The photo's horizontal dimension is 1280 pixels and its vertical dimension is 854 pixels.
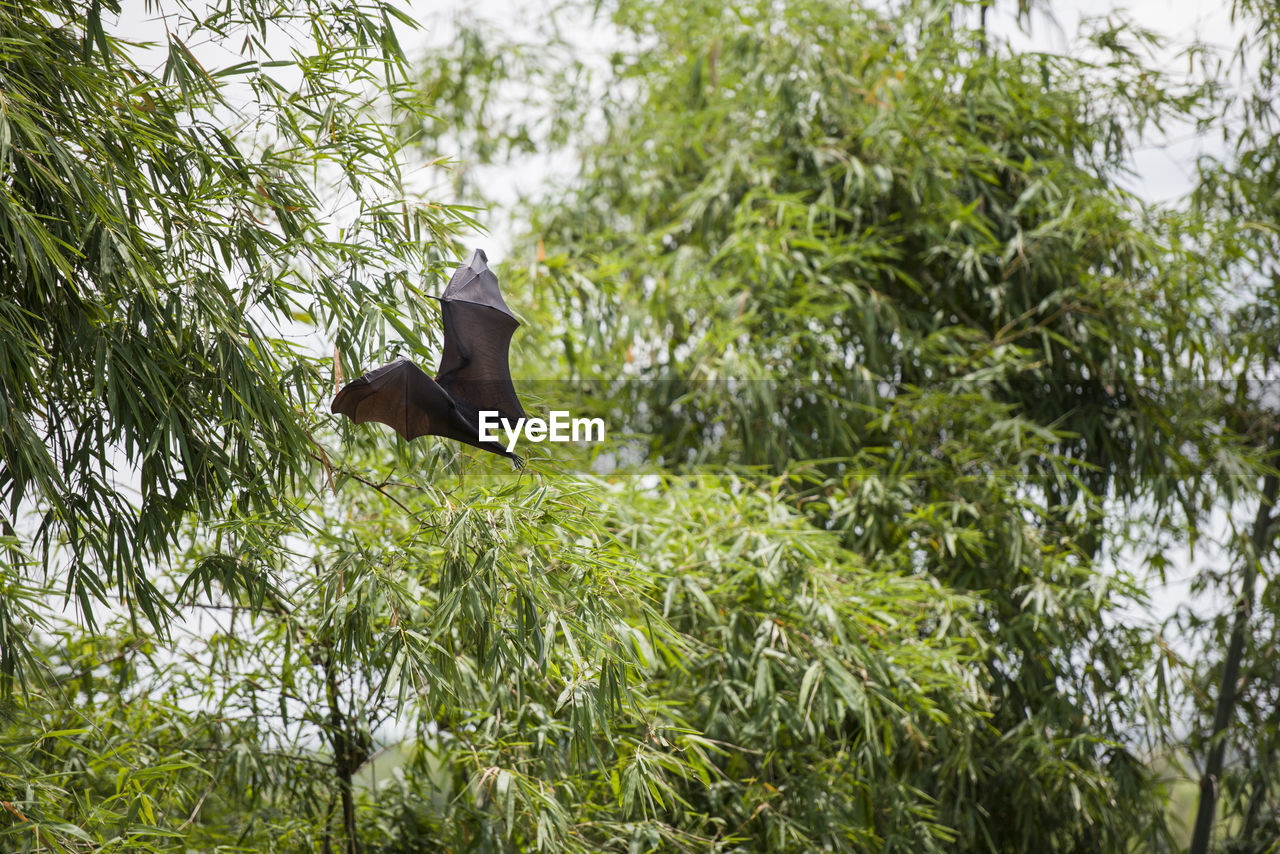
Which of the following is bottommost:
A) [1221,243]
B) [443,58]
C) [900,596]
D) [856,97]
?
[900,596]

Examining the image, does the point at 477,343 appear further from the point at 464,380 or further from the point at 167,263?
the point at 167,263

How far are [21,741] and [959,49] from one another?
381cm

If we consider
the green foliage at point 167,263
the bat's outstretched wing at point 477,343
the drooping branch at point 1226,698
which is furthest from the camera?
the drooping branch at point 1226,698

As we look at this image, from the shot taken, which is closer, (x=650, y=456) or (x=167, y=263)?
(x=167, y=263)

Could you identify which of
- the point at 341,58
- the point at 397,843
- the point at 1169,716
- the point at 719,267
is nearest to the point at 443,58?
the point at 719,267

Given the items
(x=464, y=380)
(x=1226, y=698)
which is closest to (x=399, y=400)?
(x=464, y=380)

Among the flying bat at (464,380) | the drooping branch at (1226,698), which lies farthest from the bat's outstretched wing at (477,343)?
the drooping branch at (1226,698)

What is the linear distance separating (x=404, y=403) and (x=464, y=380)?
160mm

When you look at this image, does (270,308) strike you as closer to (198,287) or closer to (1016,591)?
(198,287)

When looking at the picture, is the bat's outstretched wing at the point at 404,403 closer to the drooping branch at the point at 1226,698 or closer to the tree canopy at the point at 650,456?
the tree canopy at the point at 650,456

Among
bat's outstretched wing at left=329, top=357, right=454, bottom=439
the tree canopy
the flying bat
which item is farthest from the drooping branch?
bat's outstretched wing at left=329, top=357, right=454, bottom=439

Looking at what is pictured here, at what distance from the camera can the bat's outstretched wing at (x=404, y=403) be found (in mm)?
2158

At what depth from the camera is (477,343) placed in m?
2.30

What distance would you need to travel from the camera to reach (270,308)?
2.33 m
